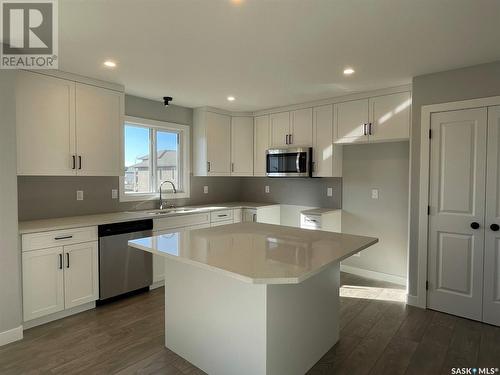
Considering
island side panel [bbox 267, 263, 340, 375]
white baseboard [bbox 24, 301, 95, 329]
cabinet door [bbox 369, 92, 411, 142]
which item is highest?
cabinet door [bbox 369, 92, 411, 142]

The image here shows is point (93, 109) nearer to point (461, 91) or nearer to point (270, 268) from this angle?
point (270, 268)

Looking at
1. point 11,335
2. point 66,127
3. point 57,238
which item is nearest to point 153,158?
point 66,127

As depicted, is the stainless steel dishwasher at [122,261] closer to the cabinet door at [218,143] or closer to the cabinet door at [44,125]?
the cabinet door at [44,125]

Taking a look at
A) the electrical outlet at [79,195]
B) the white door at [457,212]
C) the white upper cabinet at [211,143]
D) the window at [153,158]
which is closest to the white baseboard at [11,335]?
the electrical outlet at [79,195]

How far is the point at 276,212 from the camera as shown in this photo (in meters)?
4.99

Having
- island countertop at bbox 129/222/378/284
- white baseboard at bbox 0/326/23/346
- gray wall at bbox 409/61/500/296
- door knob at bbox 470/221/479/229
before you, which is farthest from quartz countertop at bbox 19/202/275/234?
door knob at bbox 470/221/479/229

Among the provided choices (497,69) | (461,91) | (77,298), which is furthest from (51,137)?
(497,69)

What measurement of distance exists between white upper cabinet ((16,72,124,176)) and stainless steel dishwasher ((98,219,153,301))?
26.5 inches

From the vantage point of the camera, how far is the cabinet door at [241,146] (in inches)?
197

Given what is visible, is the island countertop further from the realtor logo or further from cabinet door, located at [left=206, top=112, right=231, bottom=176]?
cabinet door, located at [left=206, top=112, right=231, bottom=176]

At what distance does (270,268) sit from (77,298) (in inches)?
94.2

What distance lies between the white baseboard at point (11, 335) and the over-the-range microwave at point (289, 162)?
3377 mm

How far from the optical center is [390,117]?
3.62 metres

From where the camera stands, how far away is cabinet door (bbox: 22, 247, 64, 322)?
8.93ft
